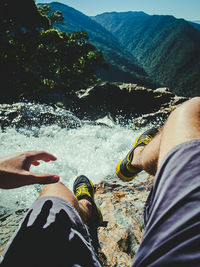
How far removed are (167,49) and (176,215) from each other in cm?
14901

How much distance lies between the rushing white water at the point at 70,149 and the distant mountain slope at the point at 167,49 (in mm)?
78722

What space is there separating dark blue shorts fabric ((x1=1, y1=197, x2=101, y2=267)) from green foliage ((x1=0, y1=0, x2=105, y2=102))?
8.99 metres

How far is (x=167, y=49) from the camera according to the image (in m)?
122

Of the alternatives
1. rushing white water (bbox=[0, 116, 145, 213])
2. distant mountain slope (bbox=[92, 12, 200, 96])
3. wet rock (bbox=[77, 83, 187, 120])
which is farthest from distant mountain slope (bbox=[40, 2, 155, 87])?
rushing white water (bbox=[0, 116, 145, 213])

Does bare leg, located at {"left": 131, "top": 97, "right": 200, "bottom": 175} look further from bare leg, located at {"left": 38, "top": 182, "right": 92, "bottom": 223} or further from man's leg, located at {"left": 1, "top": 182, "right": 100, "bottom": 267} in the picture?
bare leg, located at {"left": 38, "top": 182, "right": 92, "bottom": 223}

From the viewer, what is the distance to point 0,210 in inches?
89.6

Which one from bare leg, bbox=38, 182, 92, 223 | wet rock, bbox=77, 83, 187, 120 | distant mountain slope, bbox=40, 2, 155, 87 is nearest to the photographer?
bare leg, bbox=38, 182, 92, 223

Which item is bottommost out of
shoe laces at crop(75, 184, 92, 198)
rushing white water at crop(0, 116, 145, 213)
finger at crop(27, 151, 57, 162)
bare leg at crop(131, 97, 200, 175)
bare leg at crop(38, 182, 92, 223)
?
rushing white water at crop(0, 116, 145, 213)

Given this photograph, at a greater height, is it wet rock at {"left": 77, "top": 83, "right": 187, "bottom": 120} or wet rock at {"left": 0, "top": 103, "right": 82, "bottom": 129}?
wet rock at {"left": 77, "top": 83, "right": 187, "bottom": 120}

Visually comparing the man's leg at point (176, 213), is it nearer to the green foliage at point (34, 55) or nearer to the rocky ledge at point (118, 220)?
the rocky ledge at point (118, 220)

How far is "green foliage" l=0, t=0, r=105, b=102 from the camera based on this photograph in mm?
8211

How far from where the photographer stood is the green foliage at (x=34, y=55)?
323 inches

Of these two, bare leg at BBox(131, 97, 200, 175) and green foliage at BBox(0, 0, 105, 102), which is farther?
green foliage at BBox(0, 0, 105, 102)

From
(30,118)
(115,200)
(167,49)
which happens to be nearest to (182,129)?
(115,200)
